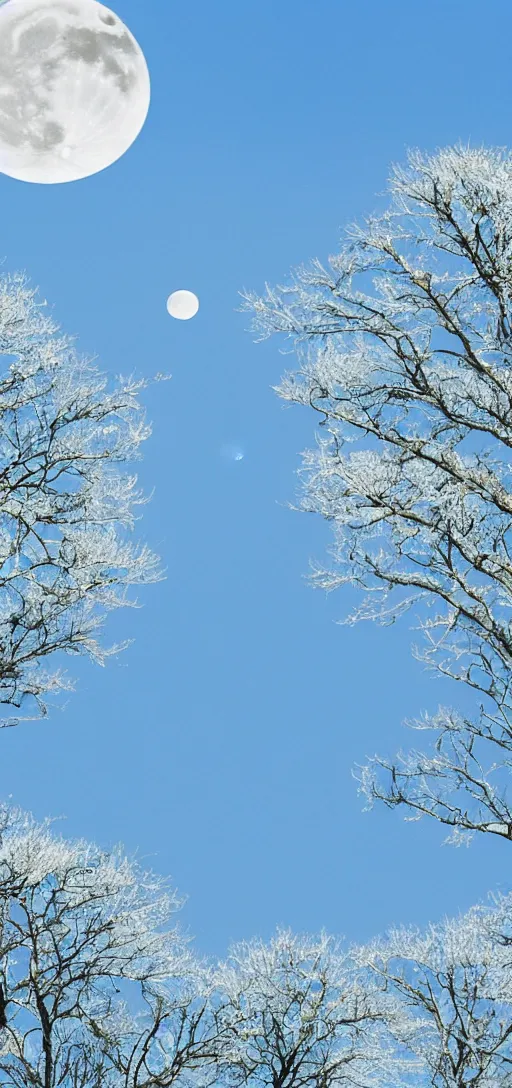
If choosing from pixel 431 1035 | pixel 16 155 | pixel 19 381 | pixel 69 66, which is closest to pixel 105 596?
pixel 19 381

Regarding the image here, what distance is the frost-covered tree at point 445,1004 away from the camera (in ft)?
41.7

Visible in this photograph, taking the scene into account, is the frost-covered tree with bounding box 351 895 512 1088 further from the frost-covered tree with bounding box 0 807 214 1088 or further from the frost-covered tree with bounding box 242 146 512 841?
the frost-covered tree with bounding box 242 146 512 841

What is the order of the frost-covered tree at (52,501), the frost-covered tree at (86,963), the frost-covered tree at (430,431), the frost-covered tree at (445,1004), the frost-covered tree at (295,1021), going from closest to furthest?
1. the frost-covered tree at (430,431)
2. the frost-covered tree at (52,501)
3. the frost-covered tree at (86,963)
4. the frost-covered tree at (445,1004)
5. the frost-covered tree at (295,1021)

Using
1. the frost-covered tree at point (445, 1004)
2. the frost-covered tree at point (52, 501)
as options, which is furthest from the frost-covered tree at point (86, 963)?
the frost-covered tree at point (445, 1004)

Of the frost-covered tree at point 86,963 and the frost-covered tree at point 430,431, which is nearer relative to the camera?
the frost-covered tree at point 430,431

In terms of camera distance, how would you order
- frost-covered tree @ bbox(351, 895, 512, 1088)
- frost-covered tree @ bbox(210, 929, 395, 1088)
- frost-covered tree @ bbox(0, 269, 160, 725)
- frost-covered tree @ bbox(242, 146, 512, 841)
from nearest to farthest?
frost-covered tree @ bbox(242, 146, 512, 841)
frost-covered tree @ bbox(0, 269, 160, 725)
frost-covered tree @ bbox(351, 895, 512, 1088)
frost-covered tree @ bbox(210, 929, 395, 1088)

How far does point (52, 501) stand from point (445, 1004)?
9.84 m

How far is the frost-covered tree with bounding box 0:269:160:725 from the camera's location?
903 centimetres

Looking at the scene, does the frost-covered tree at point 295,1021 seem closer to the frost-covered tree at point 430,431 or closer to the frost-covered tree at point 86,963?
the frost-covered tree at point 86,963

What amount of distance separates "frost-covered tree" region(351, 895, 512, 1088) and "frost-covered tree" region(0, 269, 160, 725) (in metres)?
6.84

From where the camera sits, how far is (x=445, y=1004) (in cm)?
1369

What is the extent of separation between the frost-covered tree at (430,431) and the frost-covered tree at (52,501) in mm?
1972

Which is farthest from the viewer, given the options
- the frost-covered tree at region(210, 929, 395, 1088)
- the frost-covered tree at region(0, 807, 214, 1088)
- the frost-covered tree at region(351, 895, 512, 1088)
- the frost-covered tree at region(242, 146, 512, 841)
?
the frost-covered tree at region(210, 929, 395, 1088)

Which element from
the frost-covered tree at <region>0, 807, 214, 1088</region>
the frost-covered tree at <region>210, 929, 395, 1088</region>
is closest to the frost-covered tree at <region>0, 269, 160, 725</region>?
the frost-covered tree at <region>0, 807, 214, 1088</region>
